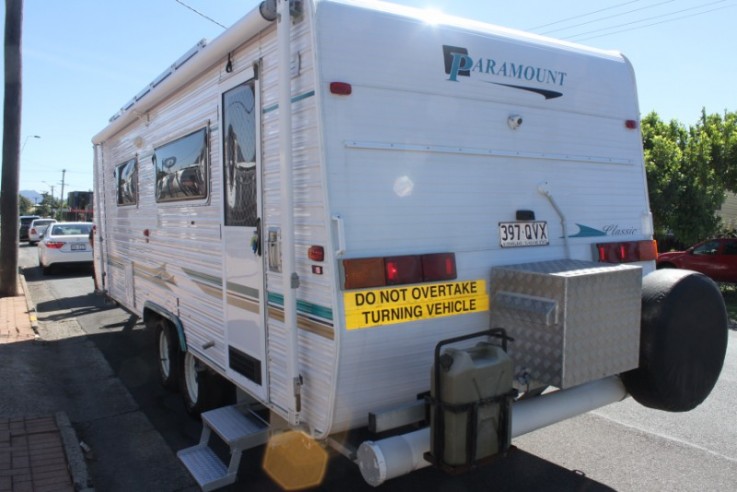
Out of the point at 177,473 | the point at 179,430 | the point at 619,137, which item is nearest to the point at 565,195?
the point at 619,137

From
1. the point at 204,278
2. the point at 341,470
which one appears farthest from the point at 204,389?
the point at 341,470

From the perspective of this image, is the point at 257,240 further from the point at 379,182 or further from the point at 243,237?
the point at 379,182

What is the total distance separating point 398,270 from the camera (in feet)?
9.46

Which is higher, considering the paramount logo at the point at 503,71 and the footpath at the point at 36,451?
the paramount logo at the point at 503,71

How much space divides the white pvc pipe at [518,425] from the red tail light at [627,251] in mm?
881

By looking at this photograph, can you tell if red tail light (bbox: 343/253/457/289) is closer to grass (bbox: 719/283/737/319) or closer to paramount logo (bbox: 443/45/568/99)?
paramount logo (bbox: 443/45/568/99)

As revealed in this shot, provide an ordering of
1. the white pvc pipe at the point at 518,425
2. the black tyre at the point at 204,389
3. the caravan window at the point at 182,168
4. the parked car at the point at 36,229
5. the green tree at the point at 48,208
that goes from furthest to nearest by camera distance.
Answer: the green tree at the point at 48,208
the parked car at the point at 36,229
the black tyre at the point at 204,389
the caravan window at the point at 182,168
the white pvc pipe at the point at 518,425

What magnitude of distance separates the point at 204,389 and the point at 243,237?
5.49 ft

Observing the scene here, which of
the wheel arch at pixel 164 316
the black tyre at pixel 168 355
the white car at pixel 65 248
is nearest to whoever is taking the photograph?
the wheel arch at pixel 164 316

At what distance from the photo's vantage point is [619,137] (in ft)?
13.4

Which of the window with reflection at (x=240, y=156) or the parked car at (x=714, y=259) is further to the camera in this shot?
the parked car at (x=714, y=259)

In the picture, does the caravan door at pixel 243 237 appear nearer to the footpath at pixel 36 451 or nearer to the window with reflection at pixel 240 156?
the window with reflection at pixel 240 156

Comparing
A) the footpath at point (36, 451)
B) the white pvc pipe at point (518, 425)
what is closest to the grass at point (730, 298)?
the white pvc pipe at point (518, 425)

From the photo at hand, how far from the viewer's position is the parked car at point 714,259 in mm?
13098
